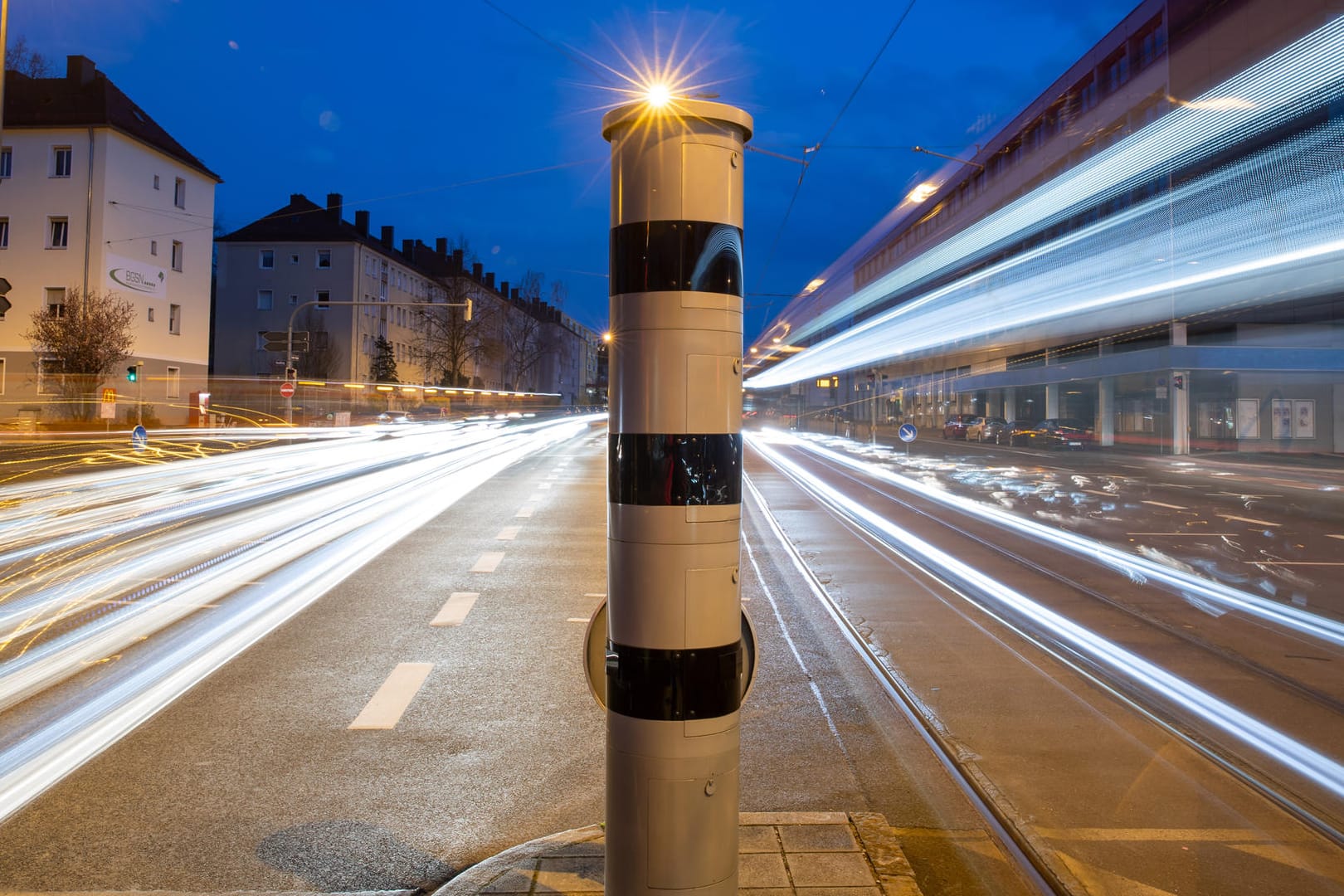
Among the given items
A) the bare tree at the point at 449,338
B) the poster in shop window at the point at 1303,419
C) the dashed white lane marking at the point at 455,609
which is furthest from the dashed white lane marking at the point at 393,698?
the bare tree at the point at 449,338

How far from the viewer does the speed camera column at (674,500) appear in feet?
7.65

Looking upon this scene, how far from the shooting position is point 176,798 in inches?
164

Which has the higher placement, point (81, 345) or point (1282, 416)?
point (81, 345)

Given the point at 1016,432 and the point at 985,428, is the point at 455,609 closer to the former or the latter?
the point at 1016,432

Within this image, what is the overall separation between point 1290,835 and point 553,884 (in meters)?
2.97

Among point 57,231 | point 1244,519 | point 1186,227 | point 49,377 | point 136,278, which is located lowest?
point 1244,519

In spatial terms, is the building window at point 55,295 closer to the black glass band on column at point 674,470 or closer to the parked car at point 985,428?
the parked car at point 985,428

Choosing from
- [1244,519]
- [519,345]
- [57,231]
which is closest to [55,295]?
[57,231]

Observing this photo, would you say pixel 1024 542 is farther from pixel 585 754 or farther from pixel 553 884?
pixel 553 884

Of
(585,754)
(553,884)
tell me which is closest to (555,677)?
(585,754)

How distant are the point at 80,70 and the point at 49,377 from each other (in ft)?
56.9

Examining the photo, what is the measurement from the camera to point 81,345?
36625 millimetres

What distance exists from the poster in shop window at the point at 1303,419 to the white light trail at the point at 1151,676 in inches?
1115

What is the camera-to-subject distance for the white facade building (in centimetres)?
Result: 4119
